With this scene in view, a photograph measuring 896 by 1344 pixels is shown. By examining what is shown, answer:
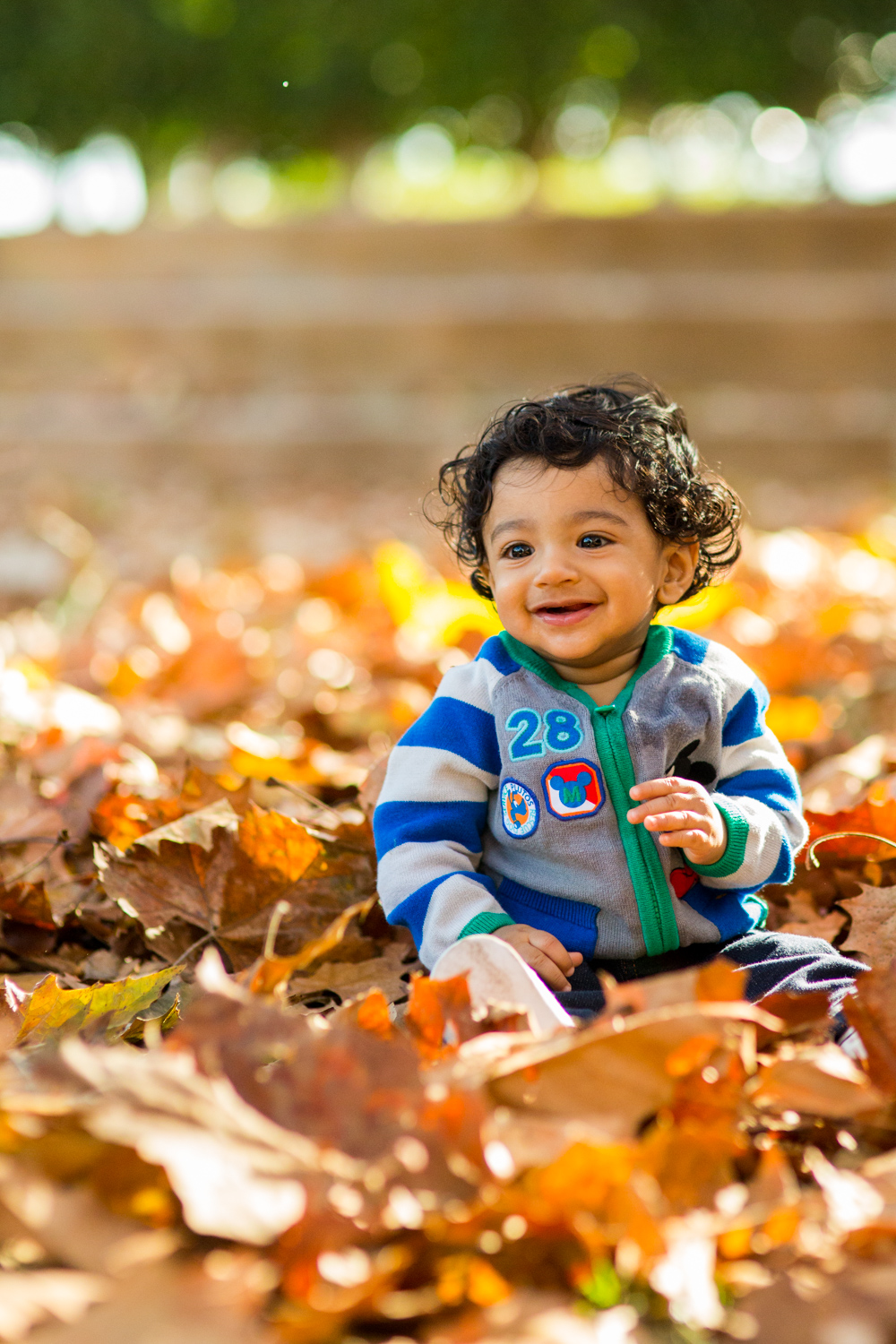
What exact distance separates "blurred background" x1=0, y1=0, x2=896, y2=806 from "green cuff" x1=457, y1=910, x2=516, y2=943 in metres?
0.75

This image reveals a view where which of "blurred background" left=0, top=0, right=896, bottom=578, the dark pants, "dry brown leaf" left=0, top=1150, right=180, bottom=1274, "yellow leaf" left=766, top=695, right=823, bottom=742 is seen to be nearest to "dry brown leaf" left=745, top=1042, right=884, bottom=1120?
the dark pants

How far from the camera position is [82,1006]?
1299mm

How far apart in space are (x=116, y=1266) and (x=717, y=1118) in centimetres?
52

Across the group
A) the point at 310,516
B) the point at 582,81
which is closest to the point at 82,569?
the point at 310,516

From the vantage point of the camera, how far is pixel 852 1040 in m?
1.22

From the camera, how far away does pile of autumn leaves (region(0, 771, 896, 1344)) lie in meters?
0.81

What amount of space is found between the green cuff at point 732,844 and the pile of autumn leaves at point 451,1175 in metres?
0.19

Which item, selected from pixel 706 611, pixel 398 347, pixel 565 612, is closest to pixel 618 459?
pixel 565 612

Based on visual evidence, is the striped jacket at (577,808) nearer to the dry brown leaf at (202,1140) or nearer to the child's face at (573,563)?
the child's face at (573,563)

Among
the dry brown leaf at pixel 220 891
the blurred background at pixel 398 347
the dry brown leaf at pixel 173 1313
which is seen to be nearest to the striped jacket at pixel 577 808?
the dry brown leaf at pixel 220 891

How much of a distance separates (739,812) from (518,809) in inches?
10.1

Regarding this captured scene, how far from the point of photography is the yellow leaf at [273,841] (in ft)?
5.18

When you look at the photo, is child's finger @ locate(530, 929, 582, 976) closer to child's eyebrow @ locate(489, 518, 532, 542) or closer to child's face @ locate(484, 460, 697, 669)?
child's face @ locate(484, 460, 697, 669)

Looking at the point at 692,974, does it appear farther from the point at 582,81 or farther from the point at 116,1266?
the point at 582,81
